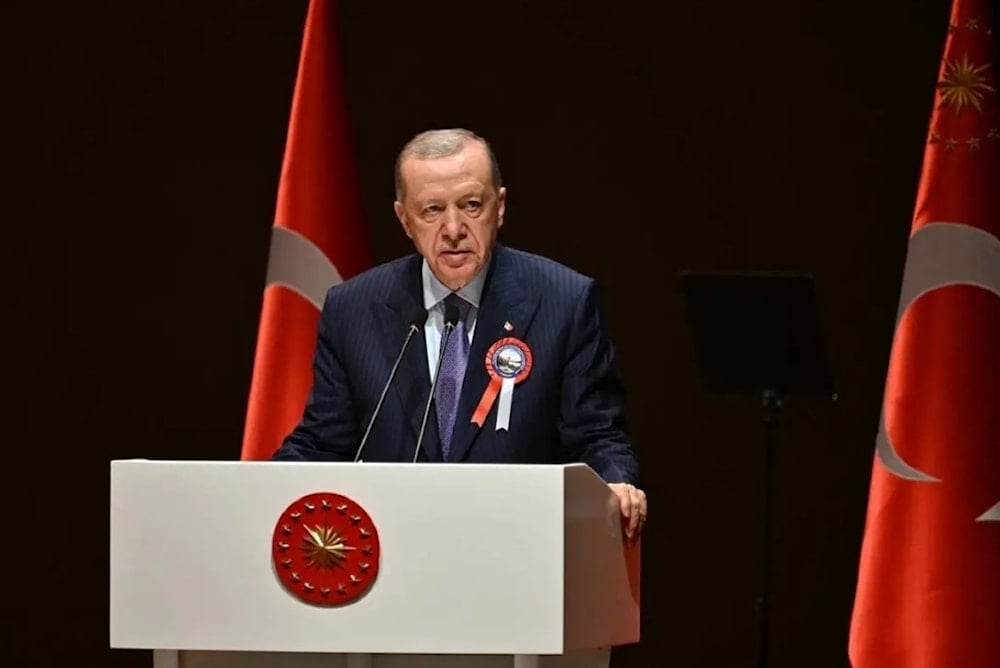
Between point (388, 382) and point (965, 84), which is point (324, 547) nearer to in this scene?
point (388, 382)

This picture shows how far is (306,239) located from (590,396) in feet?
6.53

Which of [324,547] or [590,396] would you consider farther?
[590,396]

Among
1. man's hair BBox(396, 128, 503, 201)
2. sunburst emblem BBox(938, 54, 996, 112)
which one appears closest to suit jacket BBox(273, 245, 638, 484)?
man's hair BBox(396, 128, 503, 201)

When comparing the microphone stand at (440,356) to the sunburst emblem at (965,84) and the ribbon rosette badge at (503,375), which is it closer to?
the ribbon rosette badge at (503,375)

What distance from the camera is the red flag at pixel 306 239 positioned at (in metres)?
4.88

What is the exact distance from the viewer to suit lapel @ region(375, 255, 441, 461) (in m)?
3.06

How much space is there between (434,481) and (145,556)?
18.4 inches

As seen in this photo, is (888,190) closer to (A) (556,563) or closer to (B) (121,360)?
(B) (121,360)

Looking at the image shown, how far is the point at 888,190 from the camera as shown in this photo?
17.9 ft

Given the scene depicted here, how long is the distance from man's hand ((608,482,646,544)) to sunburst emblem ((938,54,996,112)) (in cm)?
219

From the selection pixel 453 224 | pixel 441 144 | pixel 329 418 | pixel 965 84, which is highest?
pixel 965 84

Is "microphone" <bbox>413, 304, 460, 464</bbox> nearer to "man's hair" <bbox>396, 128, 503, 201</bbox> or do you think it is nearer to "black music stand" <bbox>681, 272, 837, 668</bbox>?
"man's hair" <bbox>396, 128, 503, 201</bbox>

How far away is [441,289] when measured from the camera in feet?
10.6

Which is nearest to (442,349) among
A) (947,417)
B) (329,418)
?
(329,418)
